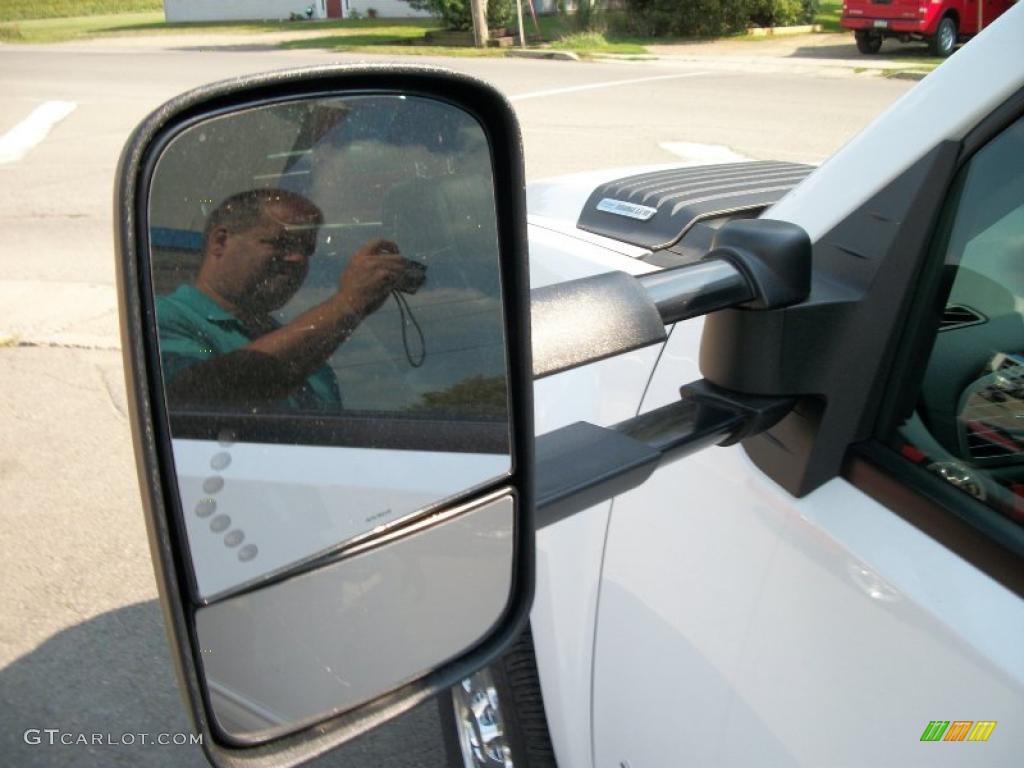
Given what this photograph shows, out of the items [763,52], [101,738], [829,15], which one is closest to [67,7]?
[829,15]

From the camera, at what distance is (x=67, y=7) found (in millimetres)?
50594

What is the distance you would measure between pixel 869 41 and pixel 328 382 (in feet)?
61.9

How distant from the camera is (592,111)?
13.5 metres

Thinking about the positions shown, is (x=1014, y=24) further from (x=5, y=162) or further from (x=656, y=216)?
(x=5, y=162)

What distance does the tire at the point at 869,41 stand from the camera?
17303mm

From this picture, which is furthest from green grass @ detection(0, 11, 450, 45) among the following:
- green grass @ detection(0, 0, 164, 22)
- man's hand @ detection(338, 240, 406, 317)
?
man's hand @ detection(338, 240, 406, 317)

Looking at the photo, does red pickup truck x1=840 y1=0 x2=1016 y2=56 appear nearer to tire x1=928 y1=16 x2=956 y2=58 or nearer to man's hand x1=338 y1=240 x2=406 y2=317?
tire x1=928 y1=16 x2=956 y2=58

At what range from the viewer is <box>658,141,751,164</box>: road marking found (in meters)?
9.78

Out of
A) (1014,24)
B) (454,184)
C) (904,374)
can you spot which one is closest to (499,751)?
(904,374)

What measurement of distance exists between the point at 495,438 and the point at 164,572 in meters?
0.43

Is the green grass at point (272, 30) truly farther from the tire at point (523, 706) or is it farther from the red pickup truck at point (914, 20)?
the tire at point (523, 706)

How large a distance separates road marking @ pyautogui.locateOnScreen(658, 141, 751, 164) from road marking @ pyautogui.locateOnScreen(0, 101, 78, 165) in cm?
763

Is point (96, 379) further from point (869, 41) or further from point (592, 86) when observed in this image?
point (869, 41)

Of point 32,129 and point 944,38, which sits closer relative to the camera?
point 32,129
